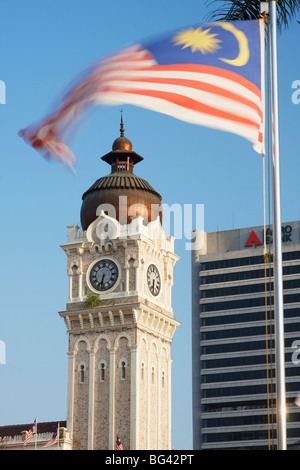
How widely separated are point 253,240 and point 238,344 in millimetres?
21745

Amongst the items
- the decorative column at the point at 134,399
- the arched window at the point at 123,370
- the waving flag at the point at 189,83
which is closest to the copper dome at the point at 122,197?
the decorative column at the point at 134,399

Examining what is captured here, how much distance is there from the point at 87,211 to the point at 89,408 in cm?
2356

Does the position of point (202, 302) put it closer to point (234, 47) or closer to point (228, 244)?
point (228, 244)

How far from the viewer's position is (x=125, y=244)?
101 m

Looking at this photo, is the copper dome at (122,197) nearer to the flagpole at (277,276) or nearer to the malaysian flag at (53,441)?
the malaysian flag at (53,441)

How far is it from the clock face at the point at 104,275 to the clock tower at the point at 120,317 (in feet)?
0.38

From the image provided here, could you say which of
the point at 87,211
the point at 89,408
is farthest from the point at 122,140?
the point at 89,408

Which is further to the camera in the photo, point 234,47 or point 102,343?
point 102,343

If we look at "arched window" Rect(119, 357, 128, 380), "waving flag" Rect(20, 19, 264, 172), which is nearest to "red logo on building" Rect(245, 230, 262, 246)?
"arched window" Rect(119, 357, 128, 380)

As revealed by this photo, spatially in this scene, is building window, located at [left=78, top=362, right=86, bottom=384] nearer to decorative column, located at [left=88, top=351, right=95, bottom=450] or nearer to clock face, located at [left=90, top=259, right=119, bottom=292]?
decorative column, located at [left=88, top=351, right=95, bottom=450]

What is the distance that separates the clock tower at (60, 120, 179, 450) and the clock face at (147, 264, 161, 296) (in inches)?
4.5

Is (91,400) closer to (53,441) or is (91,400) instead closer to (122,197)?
(53,441)

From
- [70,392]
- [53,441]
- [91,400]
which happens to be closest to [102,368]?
[91,400]

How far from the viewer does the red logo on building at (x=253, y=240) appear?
172 m
